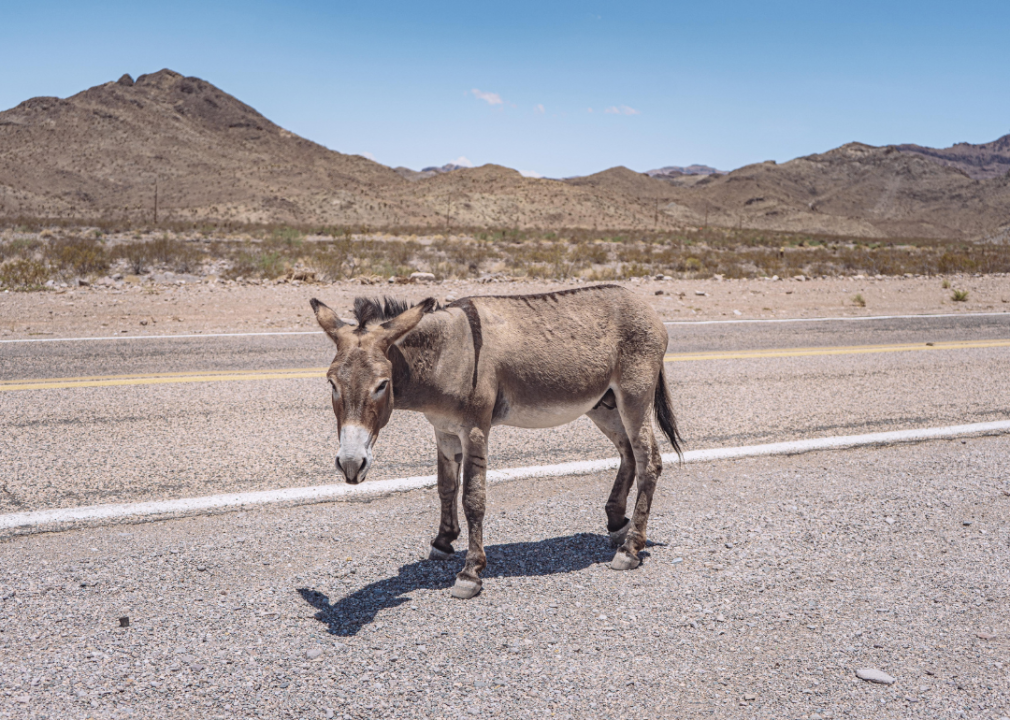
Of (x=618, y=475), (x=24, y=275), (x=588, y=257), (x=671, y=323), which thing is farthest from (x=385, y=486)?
(x=588, y=257)

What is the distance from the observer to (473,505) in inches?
145

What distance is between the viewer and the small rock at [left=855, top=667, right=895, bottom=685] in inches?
116

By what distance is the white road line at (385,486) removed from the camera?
446 cm

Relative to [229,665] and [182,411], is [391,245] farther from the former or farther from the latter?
[229,665]

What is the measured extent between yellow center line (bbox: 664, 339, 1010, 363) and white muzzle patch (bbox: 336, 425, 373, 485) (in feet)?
24.0

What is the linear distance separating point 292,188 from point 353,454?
102 m

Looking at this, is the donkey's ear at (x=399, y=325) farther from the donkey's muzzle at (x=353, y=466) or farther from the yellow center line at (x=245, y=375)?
the yellow center line at (x=245, y=375)

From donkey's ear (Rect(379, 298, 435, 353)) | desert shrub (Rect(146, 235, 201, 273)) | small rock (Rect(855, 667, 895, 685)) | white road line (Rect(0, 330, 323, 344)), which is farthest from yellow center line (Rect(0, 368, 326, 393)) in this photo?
desert shrub (Rect(146, 235, 201, 273))

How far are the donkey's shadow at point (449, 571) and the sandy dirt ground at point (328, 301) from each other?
926 centimetres

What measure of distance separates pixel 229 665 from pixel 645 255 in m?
29.7

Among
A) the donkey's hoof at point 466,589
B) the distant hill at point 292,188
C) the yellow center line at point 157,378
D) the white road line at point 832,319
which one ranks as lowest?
the donkey's hoof at point 466,589

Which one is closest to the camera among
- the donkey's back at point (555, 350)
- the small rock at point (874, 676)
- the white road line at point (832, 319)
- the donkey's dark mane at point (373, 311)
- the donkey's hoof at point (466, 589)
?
the small rock at point (874, 676)

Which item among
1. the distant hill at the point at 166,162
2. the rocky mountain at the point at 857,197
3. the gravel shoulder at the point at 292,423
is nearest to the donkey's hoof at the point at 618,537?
the gravel shoulder at the point at 292,423

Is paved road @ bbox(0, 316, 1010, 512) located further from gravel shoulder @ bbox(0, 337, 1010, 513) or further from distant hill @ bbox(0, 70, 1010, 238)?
distant hill @ bbox(0, 70, 1010, 238)
